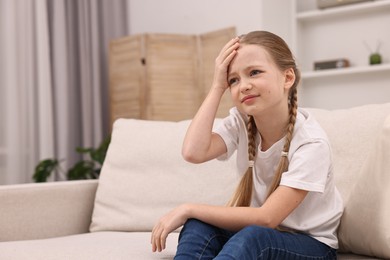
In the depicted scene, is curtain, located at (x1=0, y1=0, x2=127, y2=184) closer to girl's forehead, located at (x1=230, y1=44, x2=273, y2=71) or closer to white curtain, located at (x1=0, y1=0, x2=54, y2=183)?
white curtain, located at (x1=0, y1=0, x2=54, y2=183)

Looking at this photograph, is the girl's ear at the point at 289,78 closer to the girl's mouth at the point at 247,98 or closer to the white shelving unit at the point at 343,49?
the girl's mouth at the point at 247,98

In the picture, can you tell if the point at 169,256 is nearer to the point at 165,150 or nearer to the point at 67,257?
the point at 67,257

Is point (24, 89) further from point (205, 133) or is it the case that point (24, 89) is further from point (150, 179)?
point (205, 133)

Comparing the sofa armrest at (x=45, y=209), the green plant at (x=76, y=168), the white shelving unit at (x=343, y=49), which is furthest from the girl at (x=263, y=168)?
the white shelving unit at (x=343, y=49)

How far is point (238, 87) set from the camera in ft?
5.00

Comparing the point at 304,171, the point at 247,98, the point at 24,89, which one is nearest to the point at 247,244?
the point at 304,171

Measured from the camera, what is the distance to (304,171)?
4.69ft

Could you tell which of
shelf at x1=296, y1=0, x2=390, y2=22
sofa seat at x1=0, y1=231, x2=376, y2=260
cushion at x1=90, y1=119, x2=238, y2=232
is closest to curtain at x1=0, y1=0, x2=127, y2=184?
shelf at x1=296, y1=0, x2=390, y2=22

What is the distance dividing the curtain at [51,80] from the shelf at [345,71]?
1562 millimetres

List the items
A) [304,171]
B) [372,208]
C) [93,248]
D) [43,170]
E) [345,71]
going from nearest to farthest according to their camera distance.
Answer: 1. [304,171]
2. [372,208]
3. [93,248]
4. [43,170]
5. [345,71]

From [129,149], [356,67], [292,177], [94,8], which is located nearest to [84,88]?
[94,8]

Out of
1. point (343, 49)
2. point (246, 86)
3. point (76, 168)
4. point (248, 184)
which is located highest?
point (343, 49)

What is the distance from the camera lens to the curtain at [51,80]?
4027mm

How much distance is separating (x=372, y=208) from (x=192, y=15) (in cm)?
334
